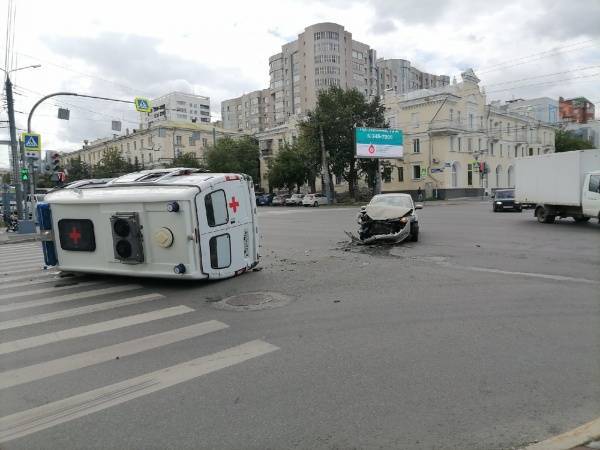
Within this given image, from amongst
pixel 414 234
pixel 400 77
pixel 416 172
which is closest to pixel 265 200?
pixel 416 172

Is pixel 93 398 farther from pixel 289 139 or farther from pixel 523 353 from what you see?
pixel 289 139

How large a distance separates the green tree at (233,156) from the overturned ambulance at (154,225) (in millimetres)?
48549

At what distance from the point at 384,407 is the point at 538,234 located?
556 inches

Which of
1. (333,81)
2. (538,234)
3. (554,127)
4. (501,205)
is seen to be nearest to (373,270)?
(538,234)

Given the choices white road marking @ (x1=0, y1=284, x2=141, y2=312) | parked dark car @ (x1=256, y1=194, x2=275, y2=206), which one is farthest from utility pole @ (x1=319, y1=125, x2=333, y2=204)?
white road marking @ (x1=0, y1=284, x2=141, y2=312)

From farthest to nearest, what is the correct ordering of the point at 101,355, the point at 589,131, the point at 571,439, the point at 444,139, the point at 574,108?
the point at 589,131, the point at 444,139, the point at 574,108, the point at 101,355, the point at 571,439

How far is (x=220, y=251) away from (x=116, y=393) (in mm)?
4564

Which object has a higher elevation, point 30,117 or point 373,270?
point 30,117

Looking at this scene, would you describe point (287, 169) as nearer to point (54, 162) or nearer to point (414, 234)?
point (54, 162)

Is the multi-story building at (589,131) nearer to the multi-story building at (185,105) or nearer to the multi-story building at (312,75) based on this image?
the multi-story building at (312,75)

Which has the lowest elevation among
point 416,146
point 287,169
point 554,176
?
point 554,176

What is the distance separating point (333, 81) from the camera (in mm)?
97938

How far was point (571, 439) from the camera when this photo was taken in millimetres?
3123

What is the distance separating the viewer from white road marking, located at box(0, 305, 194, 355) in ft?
17.9
